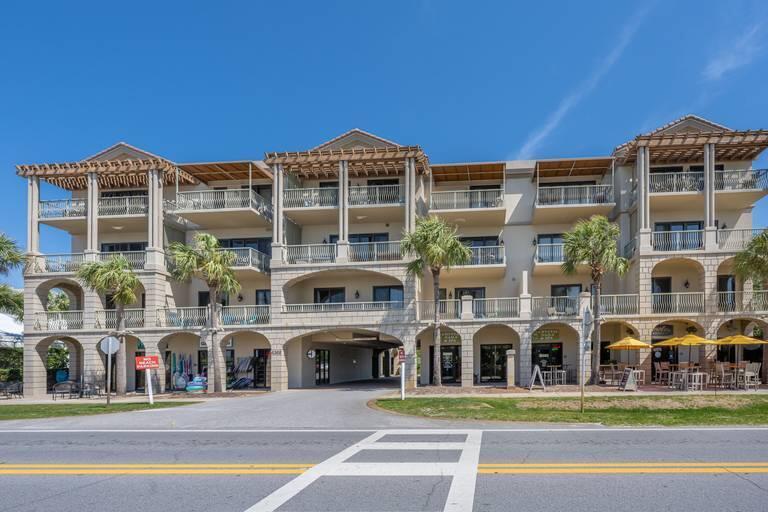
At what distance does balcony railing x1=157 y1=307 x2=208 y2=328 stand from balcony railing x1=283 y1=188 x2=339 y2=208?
7438 millimetres

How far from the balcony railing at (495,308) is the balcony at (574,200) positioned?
17.7 ft

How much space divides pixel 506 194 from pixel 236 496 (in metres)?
28.4

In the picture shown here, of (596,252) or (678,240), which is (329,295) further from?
(678,240)

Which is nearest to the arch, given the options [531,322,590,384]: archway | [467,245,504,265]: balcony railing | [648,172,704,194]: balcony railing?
[467,245,504,265]: balcony railing

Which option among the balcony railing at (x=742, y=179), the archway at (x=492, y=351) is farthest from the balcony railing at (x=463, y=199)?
the balcony railing at (x=742, y=179)

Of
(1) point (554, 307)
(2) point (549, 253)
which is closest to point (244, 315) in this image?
(1) point (554, 307)

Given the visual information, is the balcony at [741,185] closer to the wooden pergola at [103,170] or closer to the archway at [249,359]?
the archway at [249,359]

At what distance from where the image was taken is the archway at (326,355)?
32.1m

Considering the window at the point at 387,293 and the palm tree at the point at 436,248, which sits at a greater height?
the palm tree at the point at 436,248

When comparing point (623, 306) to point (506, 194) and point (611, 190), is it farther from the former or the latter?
point (506, 194)

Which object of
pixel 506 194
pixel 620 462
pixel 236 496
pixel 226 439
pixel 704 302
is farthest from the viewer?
pixel 506 194

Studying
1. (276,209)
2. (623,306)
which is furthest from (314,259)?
(623,306)

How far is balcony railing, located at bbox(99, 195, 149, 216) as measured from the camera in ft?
108

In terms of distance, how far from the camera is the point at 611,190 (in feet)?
105
